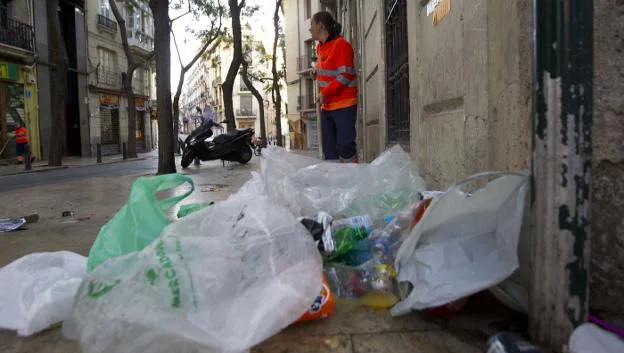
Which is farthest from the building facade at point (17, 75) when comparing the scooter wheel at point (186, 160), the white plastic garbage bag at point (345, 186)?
the white plastic garbage bag at point (345, 186)

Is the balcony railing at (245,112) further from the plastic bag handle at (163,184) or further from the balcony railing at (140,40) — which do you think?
the plastic bag handle at (163,184)

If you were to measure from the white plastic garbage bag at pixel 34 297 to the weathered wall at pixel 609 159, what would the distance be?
62.9 inches

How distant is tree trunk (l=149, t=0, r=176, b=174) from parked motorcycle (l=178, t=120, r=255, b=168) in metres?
2.35

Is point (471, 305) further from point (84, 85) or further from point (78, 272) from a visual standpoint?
point (84, 85)

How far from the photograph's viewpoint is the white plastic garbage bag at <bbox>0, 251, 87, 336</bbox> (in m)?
1.48

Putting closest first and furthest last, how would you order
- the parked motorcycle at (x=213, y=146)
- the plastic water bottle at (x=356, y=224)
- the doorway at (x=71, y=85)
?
the plastic water bottle at (x=356, y=224) < the parked motorcycle at (x=213, y=146) < the doorway at (x=71, y=85)

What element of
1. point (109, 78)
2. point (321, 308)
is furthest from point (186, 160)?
point (109, 78)

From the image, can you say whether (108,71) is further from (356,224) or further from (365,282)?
(365,282)

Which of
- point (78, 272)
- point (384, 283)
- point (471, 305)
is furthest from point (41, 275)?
point (471, 305)

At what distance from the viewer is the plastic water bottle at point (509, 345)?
1.09 meters

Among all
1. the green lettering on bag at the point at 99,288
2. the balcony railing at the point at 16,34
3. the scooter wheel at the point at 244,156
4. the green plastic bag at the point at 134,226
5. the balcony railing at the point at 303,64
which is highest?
the balcony railing at the point at 303,64

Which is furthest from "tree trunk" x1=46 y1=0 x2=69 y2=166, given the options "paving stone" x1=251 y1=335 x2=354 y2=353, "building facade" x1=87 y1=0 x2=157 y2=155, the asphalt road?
"paving stone" x1=251 y1=335 x2=354 y2=353

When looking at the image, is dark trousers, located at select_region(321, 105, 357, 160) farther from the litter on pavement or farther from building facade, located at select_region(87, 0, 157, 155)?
building facade, located at select_region(87, 0, 157, 155)

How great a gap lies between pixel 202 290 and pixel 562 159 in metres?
0.94
